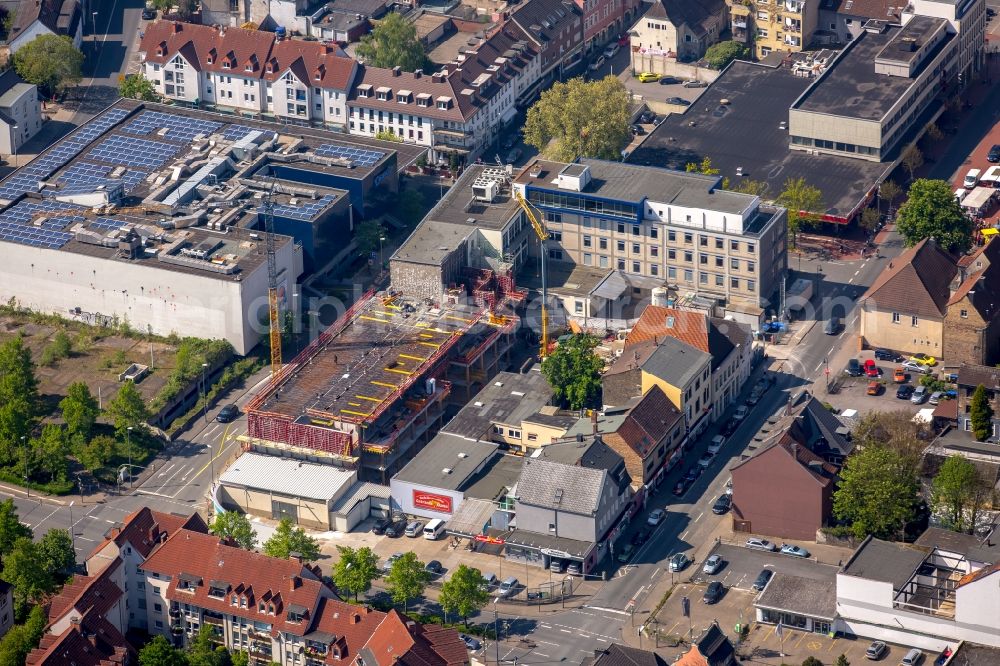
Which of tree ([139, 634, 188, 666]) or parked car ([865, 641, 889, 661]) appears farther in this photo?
parked car ([865, 641, 889, 661])

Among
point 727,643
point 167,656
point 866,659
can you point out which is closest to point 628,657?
point 727,643

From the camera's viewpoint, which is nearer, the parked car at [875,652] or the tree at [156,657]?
the tree at [156,657]

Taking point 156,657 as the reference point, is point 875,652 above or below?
below

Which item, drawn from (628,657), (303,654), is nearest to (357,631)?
(303,654)

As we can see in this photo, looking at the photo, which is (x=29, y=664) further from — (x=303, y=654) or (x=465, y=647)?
(x=465, y=647)

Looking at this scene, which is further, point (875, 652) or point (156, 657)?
point (875, 652)

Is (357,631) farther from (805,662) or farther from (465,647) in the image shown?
(805,662)

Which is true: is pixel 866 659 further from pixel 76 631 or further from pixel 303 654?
pixel 76 631

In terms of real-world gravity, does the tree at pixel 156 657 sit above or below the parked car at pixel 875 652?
above

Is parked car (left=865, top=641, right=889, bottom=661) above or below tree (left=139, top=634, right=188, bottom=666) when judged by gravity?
below
